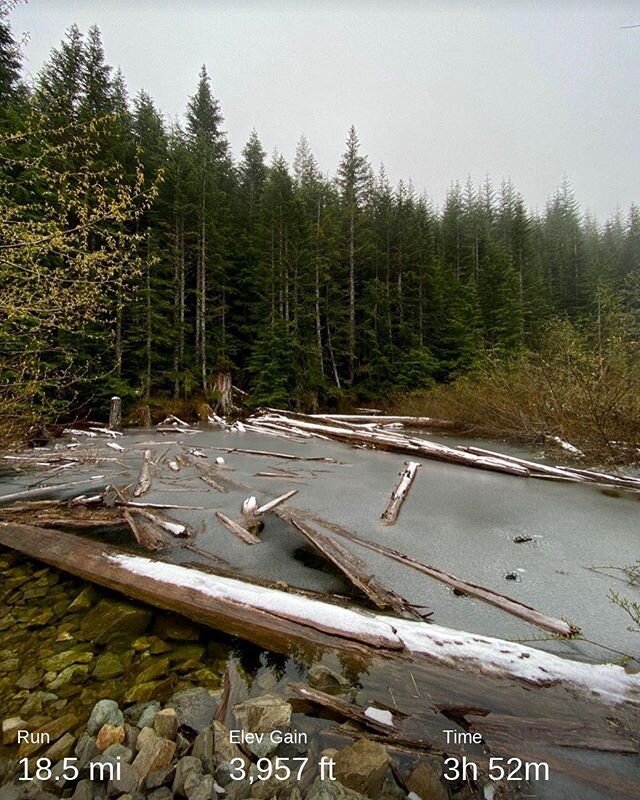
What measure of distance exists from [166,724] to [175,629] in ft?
2.56

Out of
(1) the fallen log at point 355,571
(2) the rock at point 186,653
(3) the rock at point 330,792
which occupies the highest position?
(1) the fallen log at point 355,571

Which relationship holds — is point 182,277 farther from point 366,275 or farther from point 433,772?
point 433,772

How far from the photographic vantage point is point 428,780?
54.3 inches

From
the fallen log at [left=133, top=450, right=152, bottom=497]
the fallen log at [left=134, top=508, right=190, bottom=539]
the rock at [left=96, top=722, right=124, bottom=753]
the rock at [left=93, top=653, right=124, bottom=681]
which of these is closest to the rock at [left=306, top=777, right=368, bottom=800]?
the rock at [left=96, top=722, right=124, bottom=753]

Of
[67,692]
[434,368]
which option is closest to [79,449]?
[67,692]

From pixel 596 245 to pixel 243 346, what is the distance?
43565mm

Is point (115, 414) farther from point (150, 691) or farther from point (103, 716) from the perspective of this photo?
point (103, 716)

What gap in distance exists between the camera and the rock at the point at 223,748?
1.54m

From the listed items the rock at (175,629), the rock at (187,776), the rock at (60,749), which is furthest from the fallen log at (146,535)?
the rock at (187,776)

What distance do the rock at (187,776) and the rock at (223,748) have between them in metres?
0.08

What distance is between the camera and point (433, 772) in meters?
1.41

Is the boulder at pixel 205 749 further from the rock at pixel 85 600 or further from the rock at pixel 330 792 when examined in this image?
the rock at pixel 85 600

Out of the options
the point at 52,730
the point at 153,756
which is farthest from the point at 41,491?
the point at 153,756

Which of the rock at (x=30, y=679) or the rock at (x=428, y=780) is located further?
the rock at (x=30, y=679)
